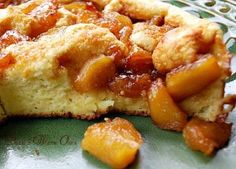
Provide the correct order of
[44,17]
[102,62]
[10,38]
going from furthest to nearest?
[44,17] < [10,38] < [102,62]

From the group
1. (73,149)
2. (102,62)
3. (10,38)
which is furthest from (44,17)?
(73,149)

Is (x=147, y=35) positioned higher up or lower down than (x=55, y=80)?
higher up

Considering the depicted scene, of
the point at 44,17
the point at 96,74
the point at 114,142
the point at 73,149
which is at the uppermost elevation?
the point at 44,17

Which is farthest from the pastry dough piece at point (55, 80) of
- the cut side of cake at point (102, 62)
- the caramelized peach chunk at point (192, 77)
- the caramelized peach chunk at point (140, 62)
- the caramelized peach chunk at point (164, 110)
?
the caramelized peach chunk at point (192, 77)

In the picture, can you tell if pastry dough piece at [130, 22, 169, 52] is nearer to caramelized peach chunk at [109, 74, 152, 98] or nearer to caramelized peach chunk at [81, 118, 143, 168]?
caramelized peach chunk at [109, 74, 152, 98]

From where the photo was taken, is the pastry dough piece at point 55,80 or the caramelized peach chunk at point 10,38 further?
the caramelized peach chunk at point 10,38

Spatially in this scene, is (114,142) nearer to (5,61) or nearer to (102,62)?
(102,62)

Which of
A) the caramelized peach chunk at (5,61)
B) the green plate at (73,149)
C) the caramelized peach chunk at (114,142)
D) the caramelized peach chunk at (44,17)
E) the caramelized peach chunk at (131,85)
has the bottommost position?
the green plate at (73,149)

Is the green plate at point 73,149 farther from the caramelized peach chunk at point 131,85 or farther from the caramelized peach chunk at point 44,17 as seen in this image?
the caramelized peach chunk at point 44,17
